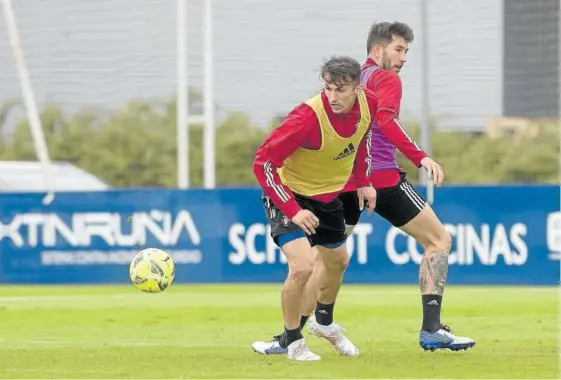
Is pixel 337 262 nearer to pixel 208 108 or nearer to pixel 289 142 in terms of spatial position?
pixel 289 142

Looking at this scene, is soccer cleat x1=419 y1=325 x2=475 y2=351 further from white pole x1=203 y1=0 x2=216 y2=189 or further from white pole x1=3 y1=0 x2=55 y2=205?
white pole x1=3 y1=0 x2=55 y2=205

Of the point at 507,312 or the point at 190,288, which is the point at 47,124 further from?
the point at 507,312

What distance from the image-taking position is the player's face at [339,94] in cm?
797

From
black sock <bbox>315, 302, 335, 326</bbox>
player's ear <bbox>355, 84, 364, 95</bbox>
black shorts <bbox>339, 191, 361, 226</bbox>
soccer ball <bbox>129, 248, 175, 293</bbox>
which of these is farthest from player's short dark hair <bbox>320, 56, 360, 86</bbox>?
soccer ball <bbox>129, 248, 175, 293</bbox>

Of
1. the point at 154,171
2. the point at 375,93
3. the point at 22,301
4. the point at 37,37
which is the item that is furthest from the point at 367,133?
the point at 37,37

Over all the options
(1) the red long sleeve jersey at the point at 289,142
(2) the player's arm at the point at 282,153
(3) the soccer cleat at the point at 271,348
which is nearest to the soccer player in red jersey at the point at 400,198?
(1) the red long sleeve jersey at the point at 289,142

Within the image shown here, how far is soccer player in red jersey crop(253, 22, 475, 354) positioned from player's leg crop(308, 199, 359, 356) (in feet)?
0.27

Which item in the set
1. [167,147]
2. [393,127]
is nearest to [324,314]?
[393,127]

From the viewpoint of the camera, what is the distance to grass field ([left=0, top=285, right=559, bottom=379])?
7.95 m

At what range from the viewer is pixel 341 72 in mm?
7926

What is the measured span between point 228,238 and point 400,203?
24.9 feet

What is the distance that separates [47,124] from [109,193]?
4.51 meters

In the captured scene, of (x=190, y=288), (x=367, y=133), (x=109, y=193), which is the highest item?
(x=367, y=133)

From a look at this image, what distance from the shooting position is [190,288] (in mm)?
16000
